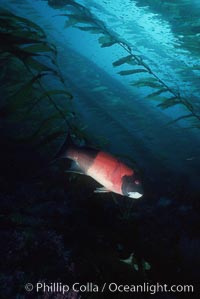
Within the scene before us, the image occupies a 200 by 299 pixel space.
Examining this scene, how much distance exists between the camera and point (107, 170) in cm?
212

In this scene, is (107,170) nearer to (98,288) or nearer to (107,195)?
(98,288)

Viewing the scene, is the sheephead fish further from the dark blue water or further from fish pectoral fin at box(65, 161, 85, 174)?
the dark blue water

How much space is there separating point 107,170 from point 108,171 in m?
0.01

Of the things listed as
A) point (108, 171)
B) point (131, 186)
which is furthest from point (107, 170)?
point (131, 186)

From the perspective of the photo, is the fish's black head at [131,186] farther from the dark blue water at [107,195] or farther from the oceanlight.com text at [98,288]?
the oceanlight.com text at [98,288]

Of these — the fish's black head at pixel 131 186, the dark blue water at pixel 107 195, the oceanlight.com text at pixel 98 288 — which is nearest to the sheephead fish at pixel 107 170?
the fish's black head at pixel 131 186

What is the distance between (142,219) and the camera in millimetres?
4938

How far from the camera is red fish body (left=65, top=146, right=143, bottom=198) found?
2.06m

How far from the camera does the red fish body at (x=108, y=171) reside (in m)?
2.06

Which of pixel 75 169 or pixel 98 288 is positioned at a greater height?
pixel 75 169

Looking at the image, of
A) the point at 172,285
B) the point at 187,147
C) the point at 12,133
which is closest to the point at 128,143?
the point at 187,147

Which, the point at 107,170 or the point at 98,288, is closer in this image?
the point at 107,170

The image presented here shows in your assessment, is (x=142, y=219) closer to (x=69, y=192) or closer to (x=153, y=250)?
(x=153, y=250)

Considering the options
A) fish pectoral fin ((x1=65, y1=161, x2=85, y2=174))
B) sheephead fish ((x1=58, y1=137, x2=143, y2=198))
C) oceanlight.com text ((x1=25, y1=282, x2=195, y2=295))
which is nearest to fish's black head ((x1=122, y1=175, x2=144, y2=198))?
sheephead fish ((x1=58, y1=137, x2=143, y2=198))
